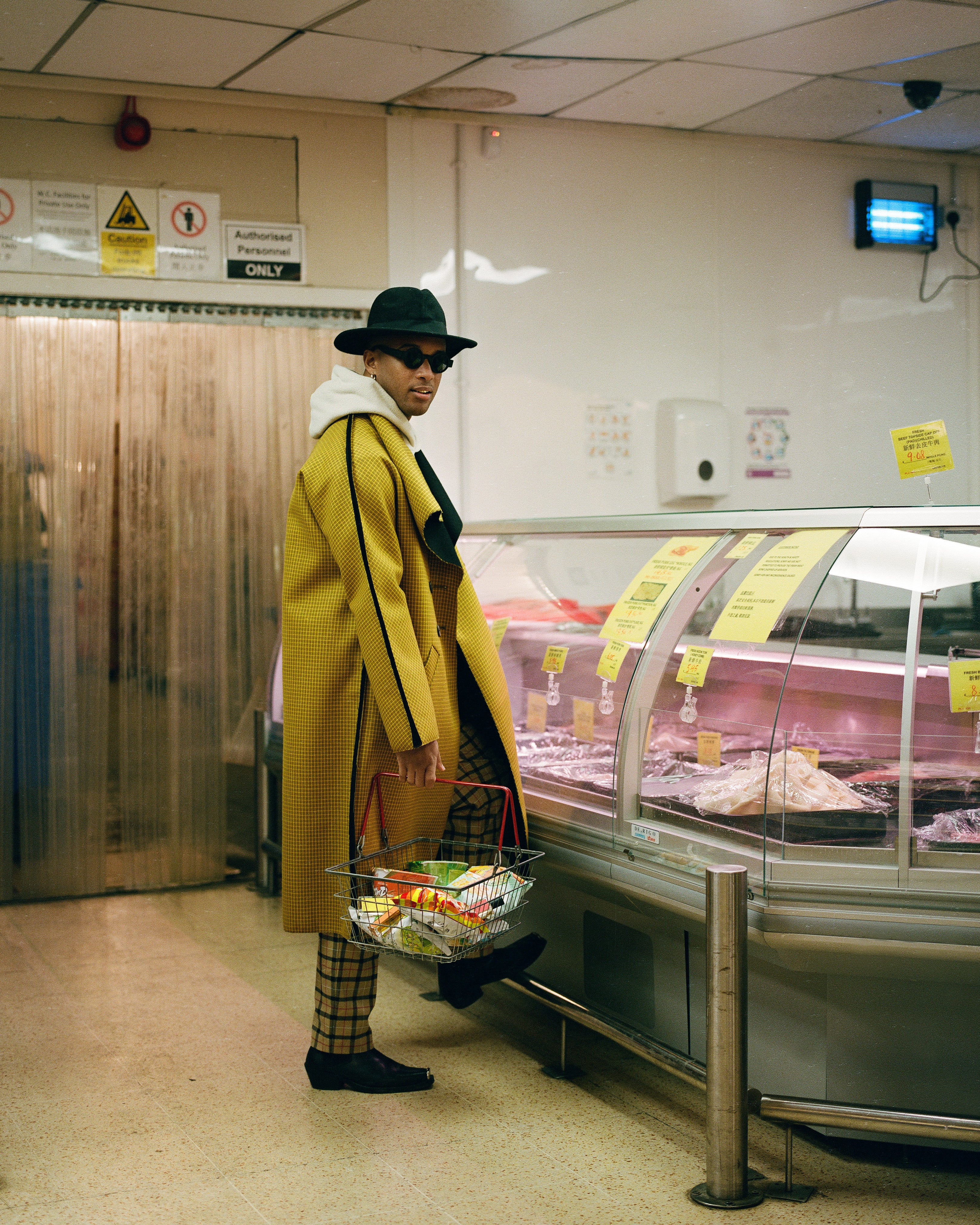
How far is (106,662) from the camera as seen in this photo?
470cm

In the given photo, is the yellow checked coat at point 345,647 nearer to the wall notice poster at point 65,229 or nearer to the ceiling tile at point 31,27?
the ceiling tile at point 31,27

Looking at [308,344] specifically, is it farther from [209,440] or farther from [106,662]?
[106,662]

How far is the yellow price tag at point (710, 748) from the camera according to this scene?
2.74m

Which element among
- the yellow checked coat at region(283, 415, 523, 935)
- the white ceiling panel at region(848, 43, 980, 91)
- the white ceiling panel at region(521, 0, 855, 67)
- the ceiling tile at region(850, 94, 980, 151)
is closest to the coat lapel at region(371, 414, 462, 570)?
the yellow checked coat at region(283, 415, 523, 935)

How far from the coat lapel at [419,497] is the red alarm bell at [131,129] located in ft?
8.03

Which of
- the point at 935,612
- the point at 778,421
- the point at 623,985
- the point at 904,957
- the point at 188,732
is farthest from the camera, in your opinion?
the point at 778,421

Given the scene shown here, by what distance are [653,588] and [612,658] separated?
0.20 m

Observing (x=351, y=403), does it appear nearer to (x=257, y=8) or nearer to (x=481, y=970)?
(x=481, y=970)

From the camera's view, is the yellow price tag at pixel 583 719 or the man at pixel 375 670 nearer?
the man at pixel 375 670

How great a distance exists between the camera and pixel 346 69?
445 cm

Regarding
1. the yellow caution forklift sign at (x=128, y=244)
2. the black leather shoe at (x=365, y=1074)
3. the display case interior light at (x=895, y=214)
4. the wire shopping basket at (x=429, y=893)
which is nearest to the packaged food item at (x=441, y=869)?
the wire shopping basket at (x=429, y=893)

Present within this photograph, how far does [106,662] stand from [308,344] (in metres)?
1.46

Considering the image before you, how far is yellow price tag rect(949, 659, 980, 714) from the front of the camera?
2.38 metres

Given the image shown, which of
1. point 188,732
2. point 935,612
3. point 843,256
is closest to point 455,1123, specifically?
point 935,612
